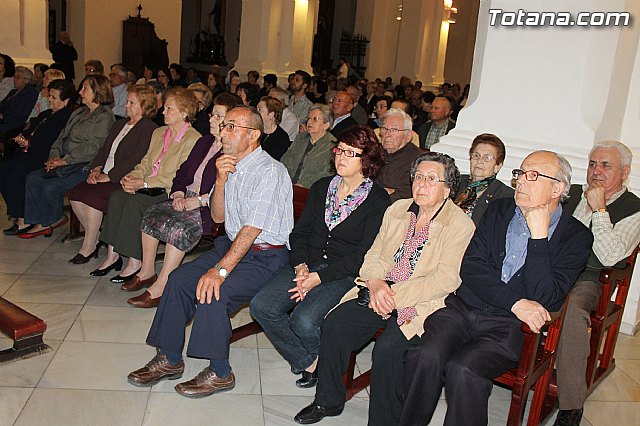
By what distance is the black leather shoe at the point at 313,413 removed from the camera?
3.17m

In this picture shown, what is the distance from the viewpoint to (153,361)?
347cm

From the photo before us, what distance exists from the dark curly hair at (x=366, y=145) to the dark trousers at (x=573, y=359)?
1.20 meters

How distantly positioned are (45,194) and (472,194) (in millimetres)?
3554

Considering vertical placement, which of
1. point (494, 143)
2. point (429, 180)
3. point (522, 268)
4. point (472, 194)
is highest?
point (494, 143)

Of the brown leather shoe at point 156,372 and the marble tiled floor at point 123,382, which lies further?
the brown leather shoe at point 156,372

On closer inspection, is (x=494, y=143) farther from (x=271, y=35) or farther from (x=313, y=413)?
(x=271, y=35)

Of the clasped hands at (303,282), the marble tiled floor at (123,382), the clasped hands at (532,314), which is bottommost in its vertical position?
the marble tiled floor at (123,382)

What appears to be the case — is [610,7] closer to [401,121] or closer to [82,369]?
[401,121]

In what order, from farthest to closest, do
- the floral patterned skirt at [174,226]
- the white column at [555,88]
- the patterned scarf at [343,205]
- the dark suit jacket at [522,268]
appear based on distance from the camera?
the floral patterned skirt at [174,226] → the white column at [555,88] → the patterned scarf at [343,205] → the dark suit jacket at [522,268]

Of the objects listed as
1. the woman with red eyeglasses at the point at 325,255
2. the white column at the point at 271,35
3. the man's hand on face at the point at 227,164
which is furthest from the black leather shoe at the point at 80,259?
the white column at the point at 271,35

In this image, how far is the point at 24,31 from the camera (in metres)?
10.2

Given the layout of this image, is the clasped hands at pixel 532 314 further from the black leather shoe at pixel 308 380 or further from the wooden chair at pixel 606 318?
the black leather shoe at pixel 308 380

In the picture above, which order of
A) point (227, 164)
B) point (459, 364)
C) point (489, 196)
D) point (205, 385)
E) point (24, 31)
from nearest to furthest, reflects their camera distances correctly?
point (459, 364) → point (205, 385) → point (227, 164) → point (489, 196) → point (24, 31)

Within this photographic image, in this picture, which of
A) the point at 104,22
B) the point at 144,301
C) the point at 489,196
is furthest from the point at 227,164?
the point at 104,22
